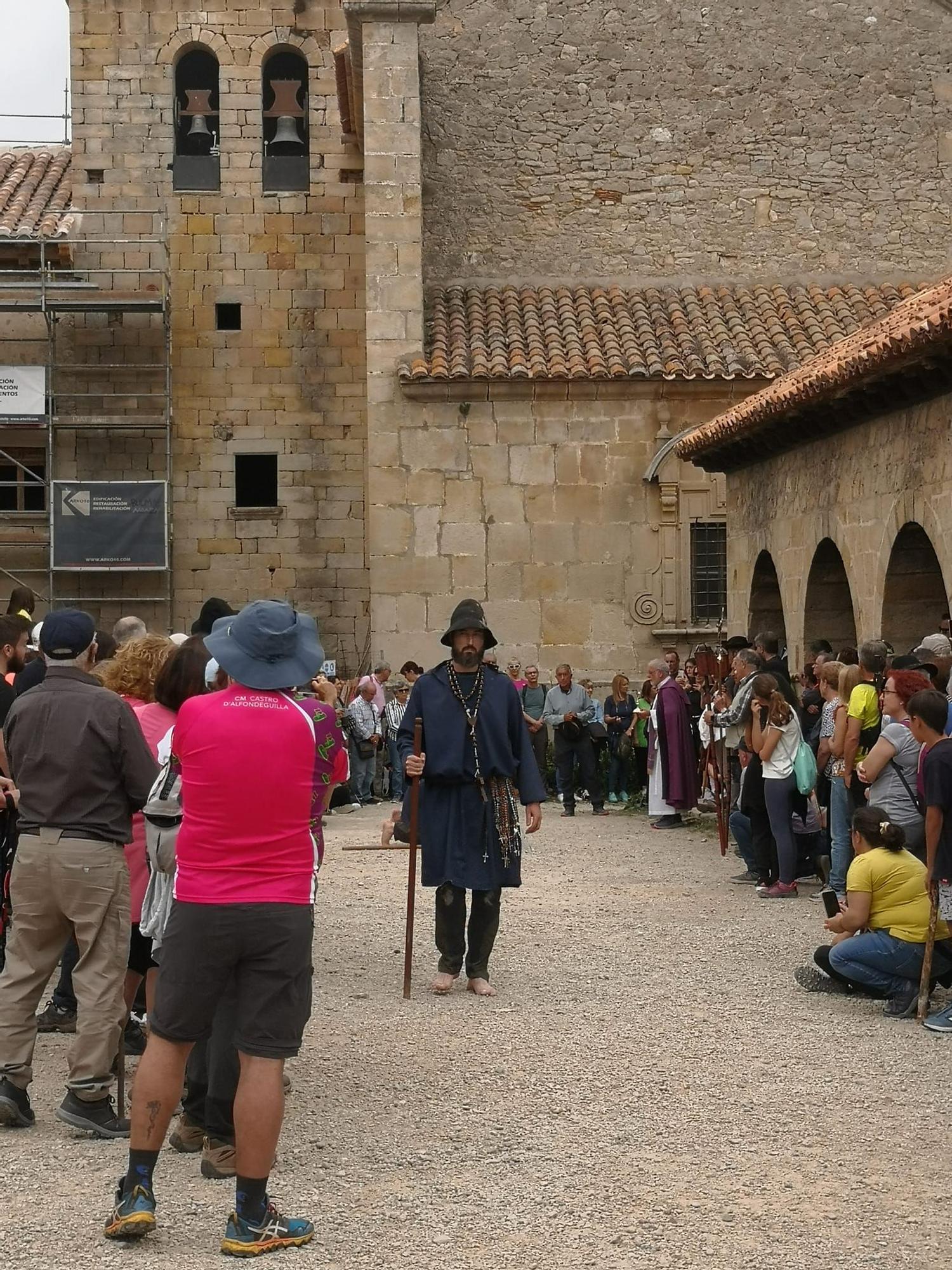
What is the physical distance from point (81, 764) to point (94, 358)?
2137cm

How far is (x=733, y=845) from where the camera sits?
15.3m

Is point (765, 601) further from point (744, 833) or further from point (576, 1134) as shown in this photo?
point (576, 1134)

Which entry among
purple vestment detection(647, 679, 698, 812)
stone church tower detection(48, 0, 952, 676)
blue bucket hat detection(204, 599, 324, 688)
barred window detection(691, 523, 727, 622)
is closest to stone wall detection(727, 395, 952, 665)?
purple vestment detection(647, 679, 698, 812)

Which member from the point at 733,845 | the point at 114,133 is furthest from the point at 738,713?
the point at 114,133

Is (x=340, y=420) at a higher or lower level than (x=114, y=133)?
lower

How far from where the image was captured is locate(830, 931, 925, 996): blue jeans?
8.02 metres

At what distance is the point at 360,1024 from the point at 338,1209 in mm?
2679

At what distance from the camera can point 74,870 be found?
6.14 m

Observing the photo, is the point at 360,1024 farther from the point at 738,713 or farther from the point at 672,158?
the point at 672,158

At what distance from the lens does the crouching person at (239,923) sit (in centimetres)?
488

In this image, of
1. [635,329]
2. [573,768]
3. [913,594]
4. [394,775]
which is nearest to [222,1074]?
[913,594]

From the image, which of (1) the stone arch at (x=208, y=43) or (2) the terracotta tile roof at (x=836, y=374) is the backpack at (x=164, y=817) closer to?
(2) the terracotta tile roof at (x=836, y=374)

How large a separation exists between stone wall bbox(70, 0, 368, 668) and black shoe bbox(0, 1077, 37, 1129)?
66.4 feet

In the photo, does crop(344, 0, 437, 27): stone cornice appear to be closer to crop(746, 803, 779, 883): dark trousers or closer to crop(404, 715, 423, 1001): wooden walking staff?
crop(746, 803, 779, 883): dark trousers
